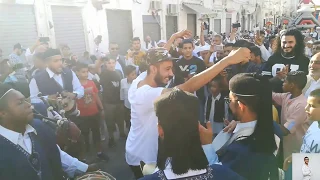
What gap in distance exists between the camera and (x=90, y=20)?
842 cm

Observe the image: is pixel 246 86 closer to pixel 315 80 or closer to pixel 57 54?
pixel 315 80

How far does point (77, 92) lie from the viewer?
3.60 metres

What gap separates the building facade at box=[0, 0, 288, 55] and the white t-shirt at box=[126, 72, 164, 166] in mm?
5455

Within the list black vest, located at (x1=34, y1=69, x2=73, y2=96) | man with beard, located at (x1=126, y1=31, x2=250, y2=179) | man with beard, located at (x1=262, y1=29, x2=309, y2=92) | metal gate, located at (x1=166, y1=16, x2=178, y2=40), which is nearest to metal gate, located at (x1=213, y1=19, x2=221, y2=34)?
metal gate, located at (x1=166, y1=16, x2=178, y2=40)

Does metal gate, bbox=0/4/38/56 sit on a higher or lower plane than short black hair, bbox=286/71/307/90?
higher

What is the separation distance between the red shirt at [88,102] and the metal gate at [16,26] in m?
3.44

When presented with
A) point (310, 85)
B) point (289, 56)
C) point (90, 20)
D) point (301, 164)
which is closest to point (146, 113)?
point (301, 164)

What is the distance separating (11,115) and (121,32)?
7.93 meters

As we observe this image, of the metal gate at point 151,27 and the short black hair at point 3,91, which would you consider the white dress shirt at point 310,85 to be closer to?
the short black hair at point 3,91

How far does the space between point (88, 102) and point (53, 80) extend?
2.33 feet

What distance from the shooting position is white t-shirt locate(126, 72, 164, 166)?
1981 mm

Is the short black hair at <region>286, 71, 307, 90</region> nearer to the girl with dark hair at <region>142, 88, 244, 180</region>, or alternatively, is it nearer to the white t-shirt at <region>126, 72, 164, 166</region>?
the white t-shirt at <region>126, 72, 164, 166</region>

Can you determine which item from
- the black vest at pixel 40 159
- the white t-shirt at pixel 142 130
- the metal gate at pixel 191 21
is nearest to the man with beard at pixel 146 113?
the white t-shirt at pixel 142 130

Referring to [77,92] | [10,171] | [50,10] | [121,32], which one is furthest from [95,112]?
[121,32]
